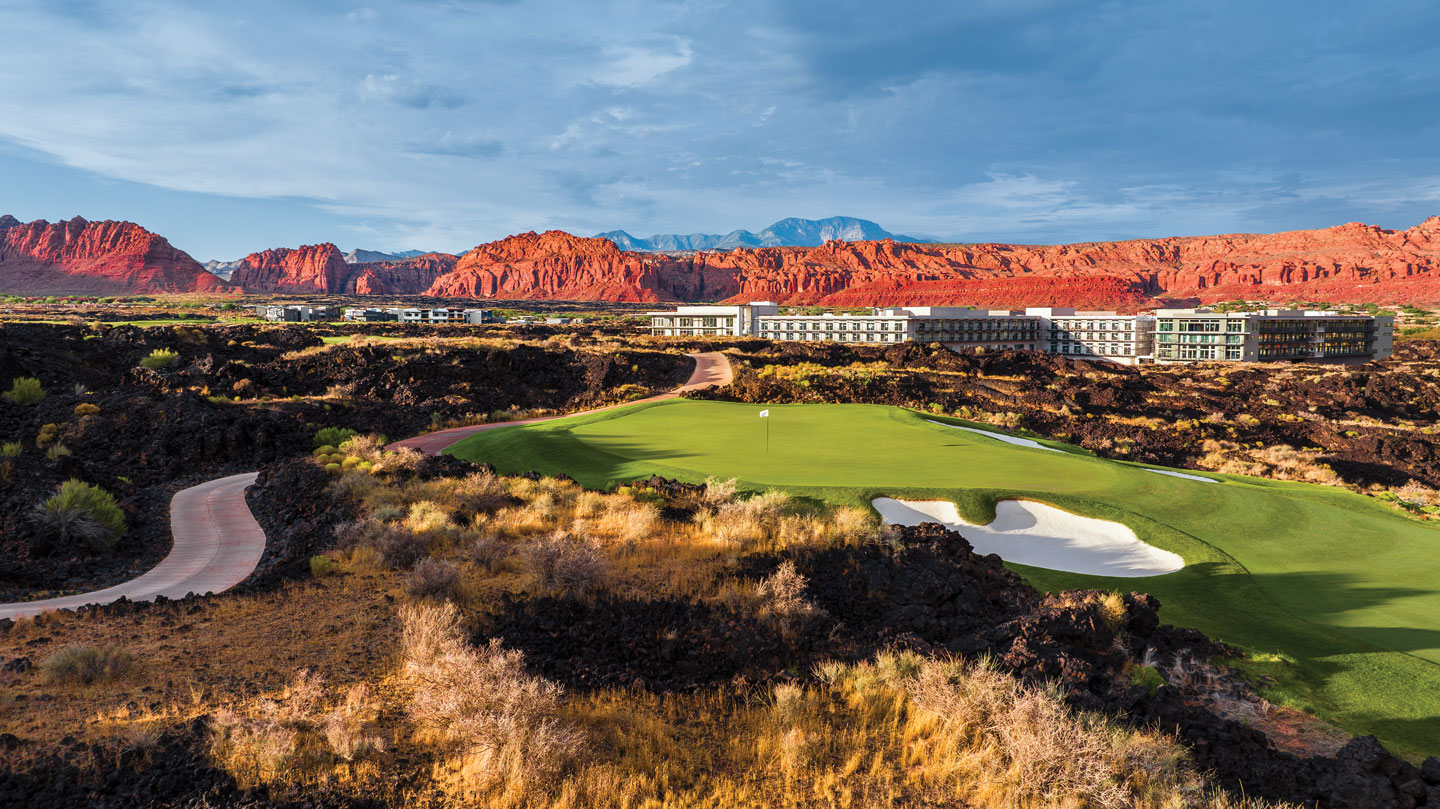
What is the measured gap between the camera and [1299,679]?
272 inches

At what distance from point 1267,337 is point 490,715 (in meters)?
91.8

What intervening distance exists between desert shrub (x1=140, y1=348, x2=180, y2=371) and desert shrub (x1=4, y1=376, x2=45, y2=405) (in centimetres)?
801

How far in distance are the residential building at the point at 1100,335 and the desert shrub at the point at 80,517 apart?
85976 millimetres

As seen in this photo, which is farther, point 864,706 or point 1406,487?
point 1406,487

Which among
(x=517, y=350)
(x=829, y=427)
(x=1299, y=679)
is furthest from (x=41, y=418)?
(x=1299, y=679)

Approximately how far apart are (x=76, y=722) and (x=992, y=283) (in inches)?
7062

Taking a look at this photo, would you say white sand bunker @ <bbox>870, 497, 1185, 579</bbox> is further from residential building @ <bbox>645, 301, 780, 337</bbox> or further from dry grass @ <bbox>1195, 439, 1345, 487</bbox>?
residential building @ <bbox>645, 301, 780, 337</bbox>

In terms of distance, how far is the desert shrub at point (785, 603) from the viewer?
7909mm

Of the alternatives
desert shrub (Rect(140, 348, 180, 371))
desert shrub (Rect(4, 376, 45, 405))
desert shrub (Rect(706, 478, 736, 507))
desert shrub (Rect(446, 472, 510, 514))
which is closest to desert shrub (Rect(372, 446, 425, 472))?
desert shrub (Rect(446, 472, 510, 514))

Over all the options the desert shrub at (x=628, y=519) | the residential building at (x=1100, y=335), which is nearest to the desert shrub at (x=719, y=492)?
the desert shrub at (x=628, y=519)

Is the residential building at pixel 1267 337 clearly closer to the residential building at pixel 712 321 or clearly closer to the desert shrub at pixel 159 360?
the residential building at pixel 712 321

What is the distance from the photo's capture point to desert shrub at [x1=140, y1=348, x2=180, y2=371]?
3166 cm

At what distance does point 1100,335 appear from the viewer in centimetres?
8500

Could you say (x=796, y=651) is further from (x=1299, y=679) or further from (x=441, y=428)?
(x=441, y=428)
